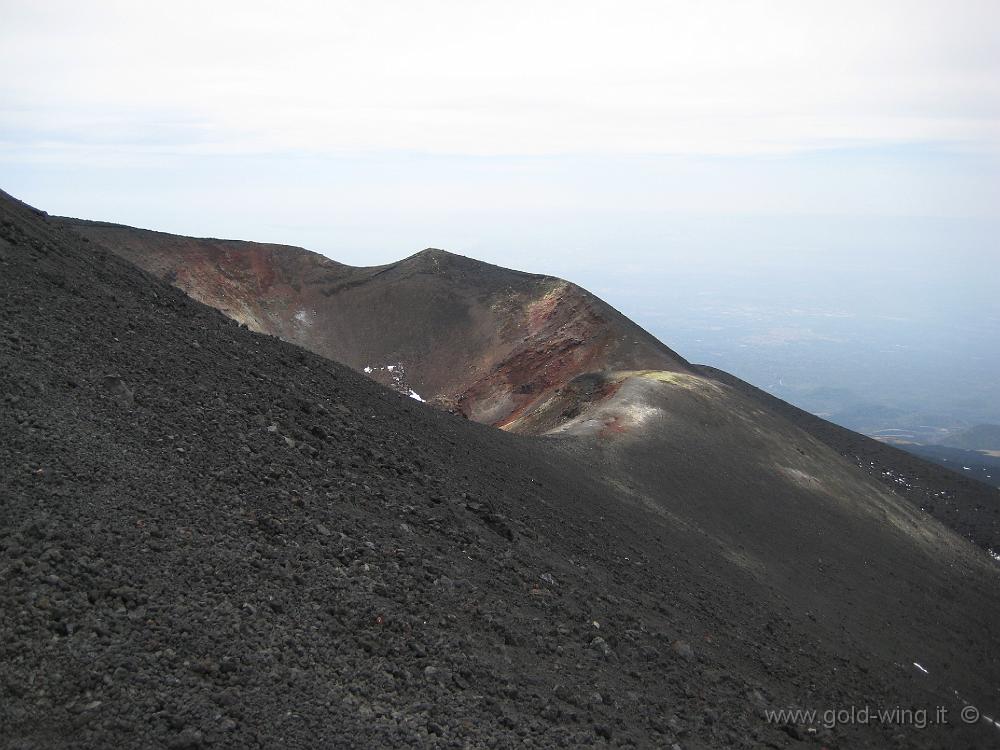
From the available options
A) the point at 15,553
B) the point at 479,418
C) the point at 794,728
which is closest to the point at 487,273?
the point at 479,418

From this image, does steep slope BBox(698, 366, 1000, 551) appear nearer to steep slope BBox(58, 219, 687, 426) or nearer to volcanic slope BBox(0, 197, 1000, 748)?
steep slope BBox(58, 219, 687, 426)

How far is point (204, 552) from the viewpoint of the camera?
8289 mm

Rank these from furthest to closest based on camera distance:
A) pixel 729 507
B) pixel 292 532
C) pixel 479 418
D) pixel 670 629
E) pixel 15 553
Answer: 1. pixel 479 418
2. pixel 729 507
3. pixel 670 629
4. pixel 292 532
5. pixel 15 553

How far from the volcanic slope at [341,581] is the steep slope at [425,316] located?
18.5 meters

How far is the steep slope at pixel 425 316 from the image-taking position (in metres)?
40.2

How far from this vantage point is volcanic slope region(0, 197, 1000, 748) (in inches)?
266

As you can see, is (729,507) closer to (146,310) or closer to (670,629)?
(670,629)

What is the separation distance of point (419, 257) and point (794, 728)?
46.1 meters

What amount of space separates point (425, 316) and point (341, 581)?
40.2m

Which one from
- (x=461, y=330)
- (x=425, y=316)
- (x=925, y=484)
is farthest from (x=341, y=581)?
(x=925, y=484)

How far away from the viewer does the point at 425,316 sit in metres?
48.6

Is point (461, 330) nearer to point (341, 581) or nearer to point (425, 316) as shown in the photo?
point (425, 316)

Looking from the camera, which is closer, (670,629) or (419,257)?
(670,629)

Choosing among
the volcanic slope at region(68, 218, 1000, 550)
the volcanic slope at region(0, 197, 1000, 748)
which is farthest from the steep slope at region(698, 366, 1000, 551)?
the volcanic slope at region(0, 197, 1000, 748)
